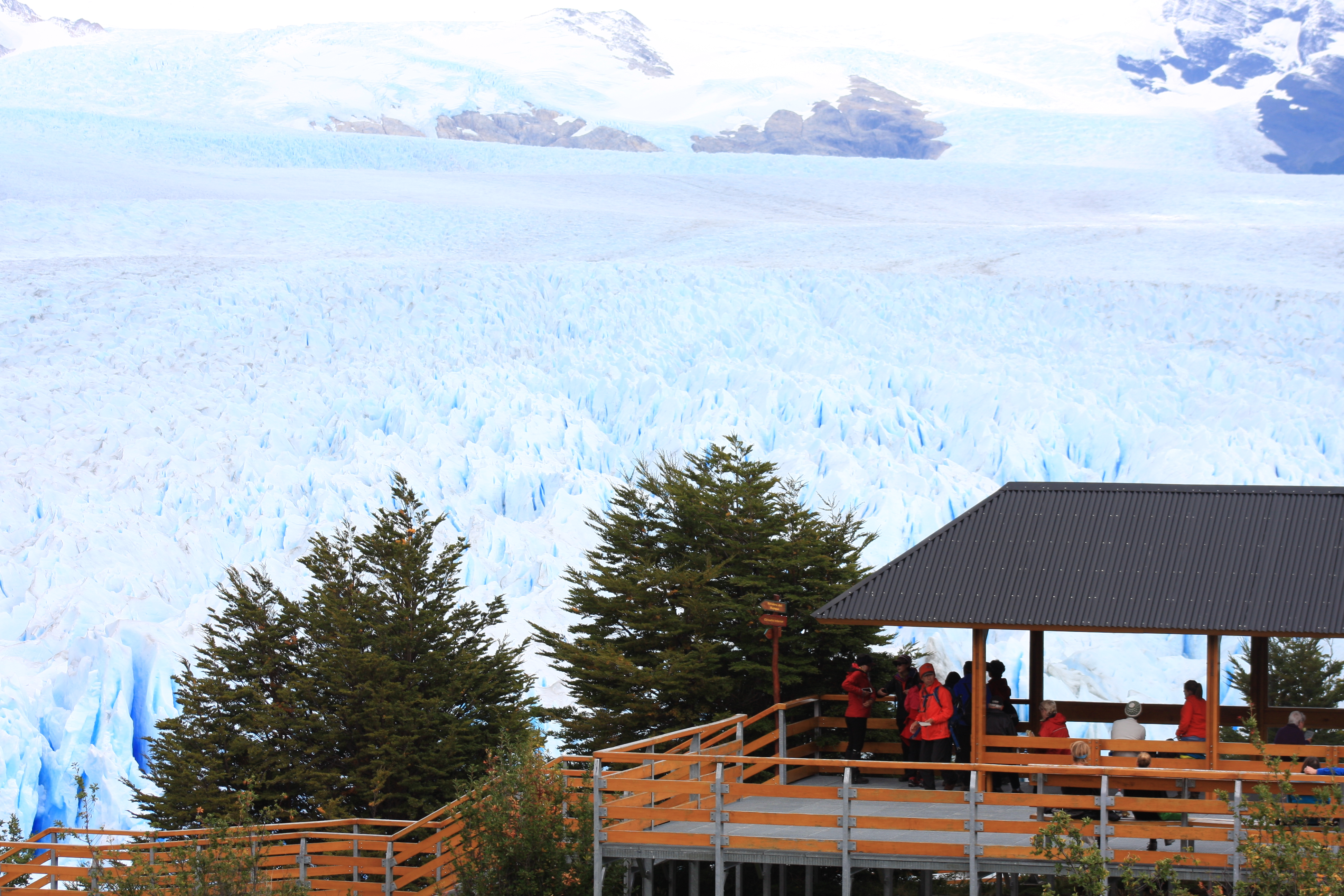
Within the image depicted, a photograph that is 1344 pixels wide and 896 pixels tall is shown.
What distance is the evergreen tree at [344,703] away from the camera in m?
16.0

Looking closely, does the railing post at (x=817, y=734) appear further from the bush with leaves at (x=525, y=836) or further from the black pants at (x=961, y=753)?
the bush with leaves at (x=525, y=836)

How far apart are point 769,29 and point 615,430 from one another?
256 feet

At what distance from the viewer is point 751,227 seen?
42.3 m

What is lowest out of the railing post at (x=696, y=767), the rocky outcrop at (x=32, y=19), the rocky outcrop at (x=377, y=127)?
the railing post at (x=696, y=767)

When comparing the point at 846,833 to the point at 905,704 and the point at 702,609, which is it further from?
the point at 702,609

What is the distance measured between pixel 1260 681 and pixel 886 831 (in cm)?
423

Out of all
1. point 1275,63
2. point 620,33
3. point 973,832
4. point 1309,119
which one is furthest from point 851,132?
point 973,832

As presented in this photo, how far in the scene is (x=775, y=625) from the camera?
13.9 metres

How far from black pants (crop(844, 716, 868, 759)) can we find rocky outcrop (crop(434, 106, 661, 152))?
62817 millimetres

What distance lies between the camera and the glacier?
2245cm

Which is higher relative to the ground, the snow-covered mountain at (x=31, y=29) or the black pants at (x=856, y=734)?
the snow-covered mountain at (x=31, y=29)

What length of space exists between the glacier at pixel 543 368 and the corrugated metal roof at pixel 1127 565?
909 cm

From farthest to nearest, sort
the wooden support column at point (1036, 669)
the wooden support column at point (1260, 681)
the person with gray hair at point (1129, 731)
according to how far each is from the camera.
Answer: the wooden support column at point (1036, 669) → the wooden support column at point (1260, 681) → the person with gray hair at point (1129, 731)

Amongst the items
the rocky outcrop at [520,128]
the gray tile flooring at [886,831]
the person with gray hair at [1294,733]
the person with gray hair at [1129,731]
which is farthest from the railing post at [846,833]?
the rocky outcrop at [520,128]
